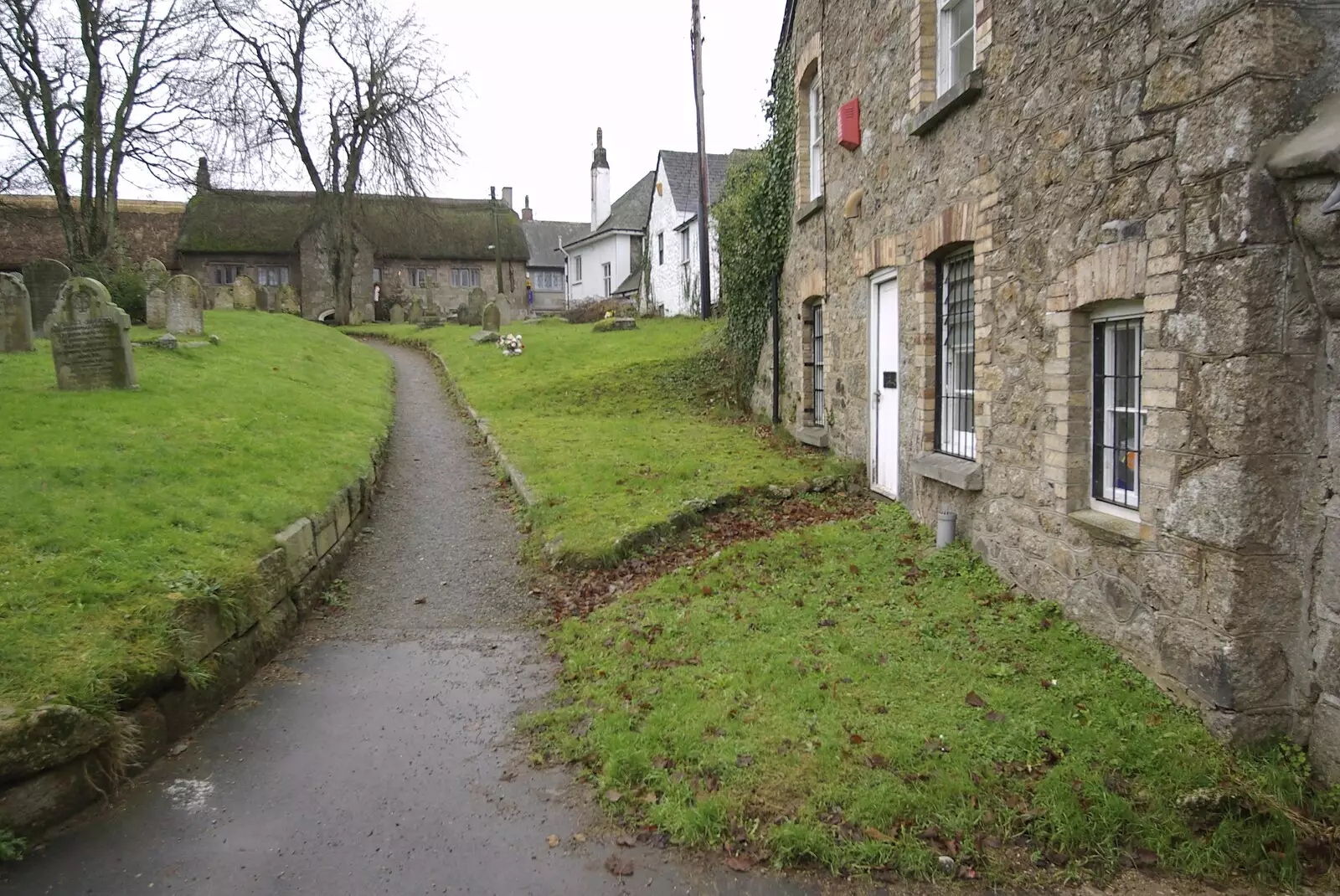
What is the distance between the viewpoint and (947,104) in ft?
23.3

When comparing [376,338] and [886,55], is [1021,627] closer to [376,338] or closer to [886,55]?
[886,55]

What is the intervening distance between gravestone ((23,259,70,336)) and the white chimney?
33536mm

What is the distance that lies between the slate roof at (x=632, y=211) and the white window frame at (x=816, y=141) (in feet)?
103

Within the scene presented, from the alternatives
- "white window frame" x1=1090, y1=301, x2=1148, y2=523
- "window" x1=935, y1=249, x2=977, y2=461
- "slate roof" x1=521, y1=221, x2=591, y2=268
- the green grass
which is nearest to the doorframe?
"window" x1=935, y1=249, x2=977, y2=461

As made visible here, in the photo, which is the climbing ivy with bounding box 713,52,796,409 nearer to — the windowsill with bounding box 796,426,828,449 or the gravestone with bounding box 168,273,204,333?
the windowsill with bounding box 796,426,828,449

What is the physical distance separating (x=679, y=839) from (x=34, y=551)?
4997 millimetres

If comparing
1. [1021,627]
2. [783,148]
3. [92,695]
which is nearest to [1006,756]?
[1021,627]

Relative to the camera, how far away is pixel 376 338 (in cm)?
3406

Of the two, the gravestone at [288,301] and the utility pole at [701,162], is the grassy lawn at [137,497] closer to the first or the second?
the utility pole at [701,162]

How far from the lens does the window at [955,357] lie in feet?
24.8

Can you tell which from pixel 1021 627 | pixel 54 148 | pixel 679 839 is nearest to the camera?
pixel 679 839

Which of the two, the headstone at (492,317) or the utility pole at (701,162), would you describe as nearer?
the utility pole at (701,162)

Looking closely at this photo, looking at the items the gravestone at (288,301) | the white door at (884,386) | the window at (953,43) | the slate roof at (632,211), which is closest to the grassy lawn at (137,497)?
the white door at (884,386)

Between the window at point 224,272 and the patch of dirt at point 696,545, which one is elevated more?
the window at point 224,272
